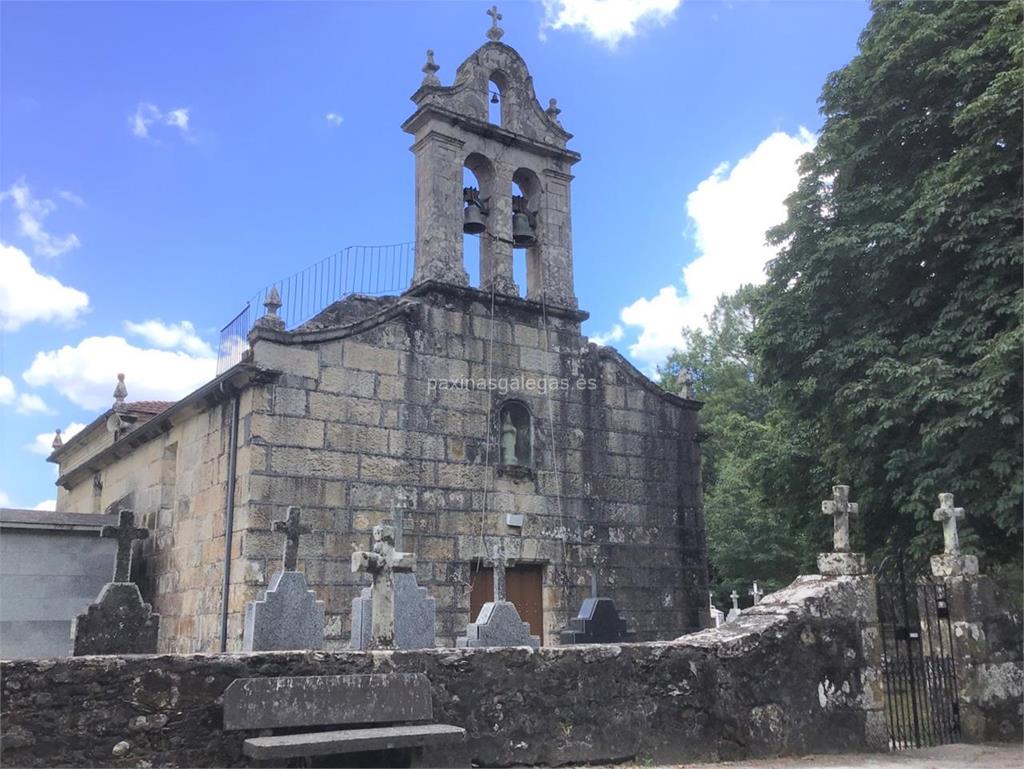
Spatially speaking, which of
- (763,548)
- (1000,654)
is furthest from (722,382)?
(1000,654)

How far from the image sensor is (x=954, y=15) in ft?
44.9

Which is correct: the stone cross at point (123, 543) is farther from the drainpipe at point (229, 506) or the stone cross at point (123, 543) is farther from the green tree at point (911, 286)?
the green tree at point (911, 286)

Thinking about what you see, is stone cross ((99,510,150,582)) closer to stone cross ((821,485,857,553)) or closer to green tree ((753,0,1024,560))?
stone cross ((821,485,857,553))

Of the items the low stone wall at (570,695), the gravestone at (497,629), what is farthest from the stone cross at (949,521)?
the gravestone at (497,629)

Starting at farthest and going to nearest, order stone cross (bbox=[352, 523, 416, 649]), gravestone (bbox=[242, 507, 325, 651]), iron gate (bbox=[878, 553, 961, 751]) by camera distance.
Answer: iron gate (bbox=[878, 553, 961, 751])
gravestone (bbox=[242, 507, 325, 651])
stone cross (bbox=[352, 523, 416, 649])

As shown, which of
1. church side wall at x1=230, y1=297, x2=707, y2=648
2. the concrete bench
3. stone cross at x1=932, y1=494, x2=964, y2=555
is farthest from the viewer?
church side wall at x1=230, y1=297, x2=707, y2=648

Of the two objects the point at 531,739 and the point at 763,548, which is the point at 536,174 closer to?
the point at 531,739

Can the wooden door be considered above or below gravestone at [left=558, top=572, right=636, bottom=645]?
above

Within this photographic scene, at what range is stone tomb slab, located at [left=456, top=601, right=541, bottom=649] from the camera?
9.00m

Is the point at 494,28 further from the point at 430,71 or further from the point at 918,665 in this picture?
the point at 918,665

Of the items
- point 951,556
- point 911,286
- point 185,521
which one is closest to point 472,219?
point 185,521

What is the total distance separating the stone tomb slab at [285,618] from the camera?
25.6ft

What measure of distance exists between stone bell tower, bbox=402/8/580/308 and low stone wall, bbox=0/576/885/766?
740 centimetres

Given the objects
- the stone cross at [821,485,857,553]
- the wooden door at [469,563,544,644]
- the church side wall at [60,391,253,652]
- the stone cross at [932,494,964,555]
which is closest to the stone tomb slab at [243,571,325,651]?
the church side wall at [60,391,253,652]
